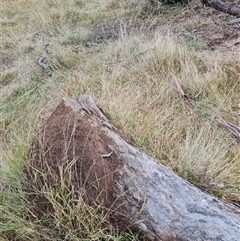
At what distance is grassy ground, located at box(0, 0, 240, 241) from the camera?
1.87 metres

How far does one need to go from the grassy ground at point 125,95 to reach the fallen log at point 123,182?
0.10 m

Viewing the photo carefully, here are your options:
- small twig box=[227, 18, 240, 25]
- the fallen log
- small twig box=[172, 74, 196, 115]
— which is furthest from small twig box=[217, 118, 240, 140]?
small twig box=[227, 18, 240, 25]

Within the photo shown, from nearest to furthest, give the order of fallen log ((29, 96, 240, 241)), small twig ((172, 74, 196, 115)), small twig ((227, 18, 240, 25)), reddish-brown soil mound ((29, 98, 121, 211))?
fallen log ((29, 96, 240, 241))
reddish-brown soil mound ((29, 98, 121, 211))
small twig ((172, 74, 196, 115))
small twig ((227, 18, 240, 25))

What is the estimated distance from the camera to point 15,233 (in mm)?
1831

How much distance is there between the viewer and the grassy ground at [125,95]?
1.87 metres

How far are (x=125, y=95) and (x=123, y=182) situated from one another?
133cm

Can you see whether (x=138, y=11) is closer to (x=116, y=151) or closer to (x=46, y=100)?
(x=46, y=100)

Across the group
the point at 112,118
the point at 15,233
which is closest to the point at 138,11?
the point at 112,118

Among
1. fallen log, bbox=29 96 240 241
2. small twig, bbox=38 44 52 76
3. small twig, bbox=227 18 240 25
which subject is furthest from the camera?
small twig, bbox=227 18 240 25

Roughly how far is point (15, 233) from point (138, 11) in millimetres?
4458

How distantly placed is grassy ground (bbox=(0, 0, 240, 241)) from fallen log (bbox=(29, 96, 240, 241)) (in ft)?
0.33

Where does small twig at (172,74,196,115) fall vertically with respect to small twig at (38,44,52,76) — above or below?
above

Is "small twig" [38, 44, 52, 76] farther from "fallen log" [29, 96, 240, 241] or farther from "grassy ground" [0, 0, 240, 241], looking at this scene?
"fallen log" [29, 96, 240, 241]

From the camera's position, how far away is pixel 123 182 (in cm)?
177
